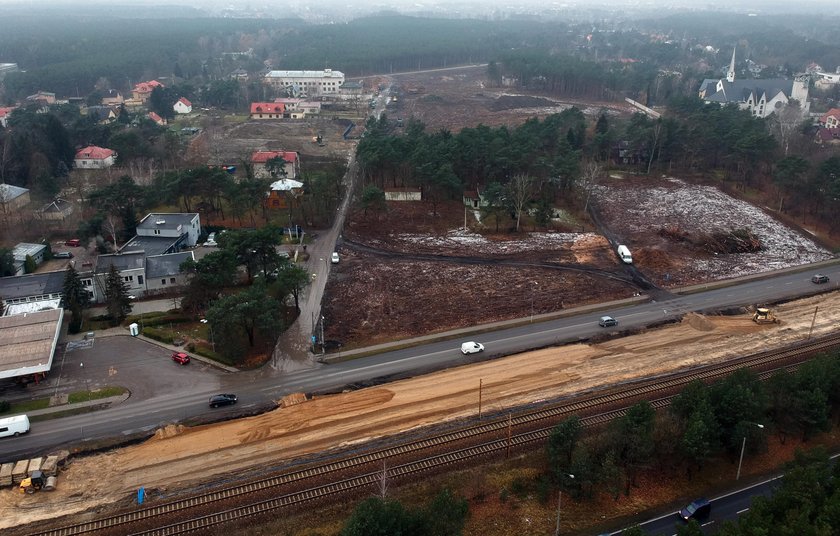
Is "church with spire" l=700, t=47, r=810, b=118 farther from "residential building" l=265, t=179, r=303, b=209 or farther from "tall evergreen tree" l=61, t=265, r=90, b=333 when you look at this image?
"tall evergreen tree" l=61, t=265, r=90, b=333

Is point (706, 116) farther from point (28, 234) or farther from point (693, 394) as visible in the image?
point (28, 234)

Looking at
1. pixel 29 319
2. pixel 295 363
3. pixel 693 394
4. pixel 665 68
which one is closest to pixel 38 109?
pixel 29 319

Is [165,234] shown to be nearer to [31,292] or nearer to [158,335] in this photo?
[31,292]

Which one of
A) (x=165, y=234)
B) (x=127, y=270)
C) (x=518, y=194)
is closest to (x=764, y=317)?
(x=518, y=194)

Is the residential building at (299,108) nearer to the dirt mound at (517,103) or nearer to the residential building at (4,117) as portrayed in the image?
the dirt mound at (517,103)

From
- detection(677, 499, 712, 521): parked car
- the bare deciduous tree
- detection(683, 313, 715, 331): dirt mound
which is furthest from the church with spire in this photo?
detection(677, 499, 712, 521): parked car
